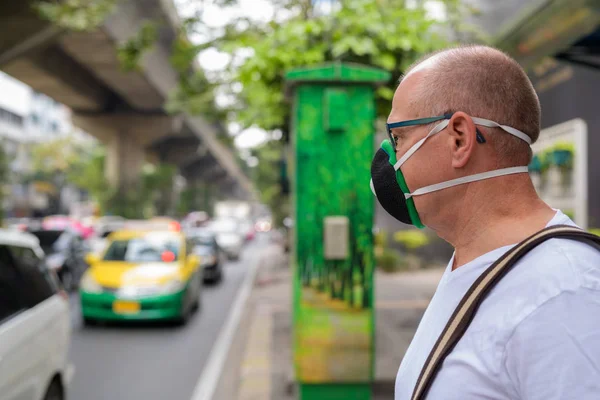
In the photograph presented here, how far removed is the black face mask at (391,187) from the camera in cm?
161

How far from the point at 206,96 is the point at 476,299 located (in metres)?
10.6

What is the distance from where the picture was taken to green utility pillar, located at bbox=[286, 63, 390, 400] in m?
4.97

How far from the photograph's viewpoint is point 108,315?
9383 millimetres

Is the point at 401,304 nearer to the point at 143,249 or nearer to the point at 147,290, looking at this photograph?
the point at 147,290

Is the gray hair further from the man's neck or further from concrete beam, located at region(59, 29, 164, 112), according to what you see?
concrete beam, located at region(59, 29, 164, 112)

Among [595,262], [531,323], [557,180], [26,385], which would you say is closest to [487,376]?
[531,323]

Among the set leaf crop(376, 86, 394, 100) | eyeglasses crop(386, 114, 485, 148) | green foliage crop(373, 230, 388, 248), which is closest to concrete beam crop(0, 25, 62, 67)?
leaf crop(376, 86, 394, 100)

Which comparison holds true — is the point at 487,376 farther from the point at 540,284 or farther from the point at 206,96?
the point at 206,96

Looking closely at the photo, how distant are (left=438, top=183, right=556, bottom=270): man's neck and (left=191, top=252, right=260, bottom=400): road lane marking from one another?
207 inches

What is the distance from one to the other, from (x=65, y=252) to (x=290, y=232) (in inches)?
206

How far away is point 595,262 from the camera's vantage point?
1.19 metres

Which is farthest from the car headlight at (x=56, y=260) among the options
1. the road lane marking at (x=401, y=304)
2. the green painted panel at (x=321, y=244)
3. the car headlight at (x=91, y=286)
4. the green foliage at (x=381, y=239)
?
the green foliage at (x=381, y=239)

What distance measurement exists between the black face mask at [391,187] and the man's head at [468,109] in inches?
5.3

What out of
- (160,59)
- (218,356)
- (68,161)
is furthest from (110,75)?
(68,161)
